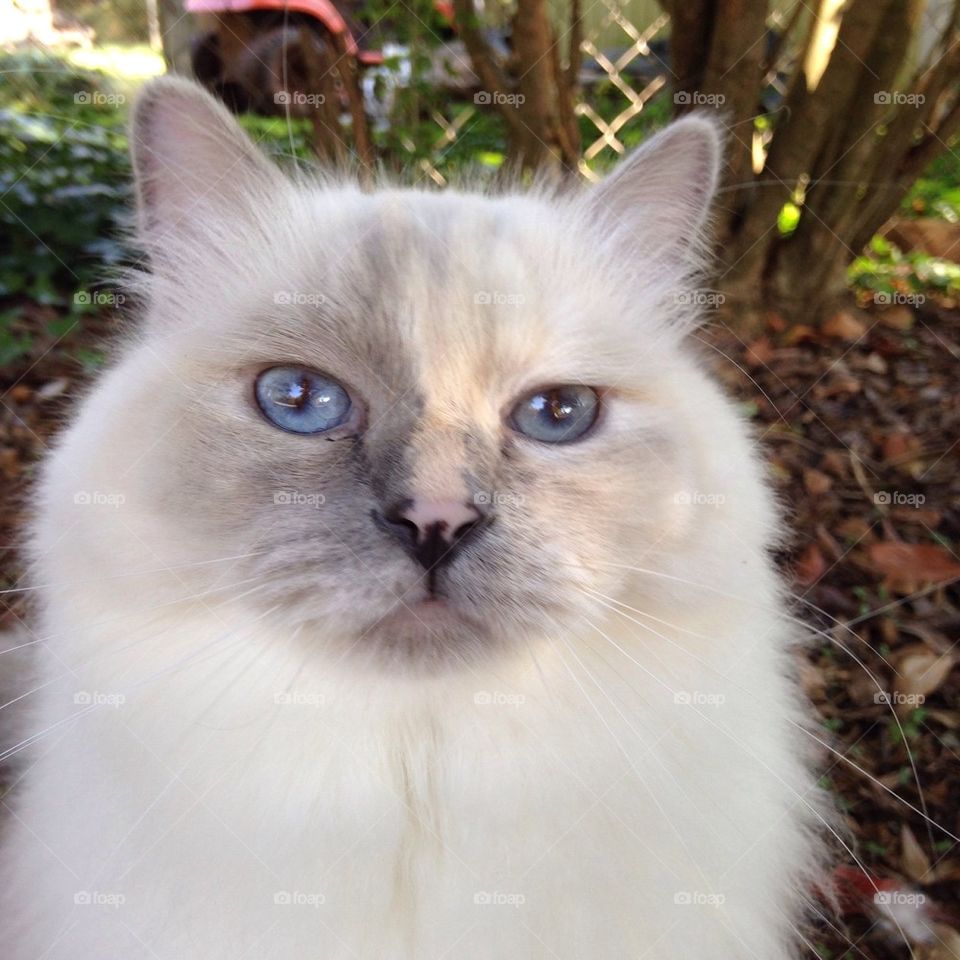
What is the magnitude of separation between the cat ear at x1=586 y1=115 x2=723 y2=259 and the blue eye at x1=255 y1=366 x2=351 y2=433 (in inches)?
22.4

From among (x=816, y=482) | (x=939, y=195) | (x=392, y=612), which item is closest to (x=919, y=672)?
(x=816, y=482)

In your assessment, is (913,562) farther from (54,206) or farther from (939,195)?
(54,206)

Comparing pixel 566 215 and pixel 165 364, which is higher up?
pixel 566 215

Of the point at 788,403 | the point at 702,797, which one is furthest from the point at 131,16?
the point at 788,403

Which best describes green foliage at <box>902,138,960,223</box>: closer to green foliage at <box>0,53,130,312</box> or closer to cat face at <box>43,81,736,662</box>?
cat face at <box>43,81,736,662</box>

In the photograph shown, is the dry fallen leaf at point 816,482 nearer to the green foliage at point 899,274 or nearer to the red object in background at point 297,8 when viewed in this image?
the green foliage at point 899,274

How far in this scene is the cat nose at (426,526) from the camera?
0.93m

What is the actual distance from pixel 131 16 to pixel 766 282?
2.31 meters

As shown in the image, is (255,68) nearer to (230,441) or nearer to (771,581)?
(230,441)

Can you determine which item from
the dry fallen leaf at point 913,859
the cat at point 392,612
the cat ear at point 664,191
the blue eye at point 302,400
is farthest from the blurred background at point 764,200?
the blue eye at point 302,400

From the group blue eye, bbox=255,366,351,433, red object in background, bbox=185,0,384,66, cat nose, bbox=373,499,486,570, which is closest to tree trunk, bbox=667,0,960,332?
red object in background, bbox=185,0,384,66

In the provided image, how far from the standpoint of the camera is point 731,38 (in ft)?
8.27

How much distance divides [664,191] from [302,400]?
2.45 feet

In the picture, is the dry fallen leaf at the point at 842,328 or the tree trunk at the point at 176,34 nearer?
the tree trunk at the point at 176,34
